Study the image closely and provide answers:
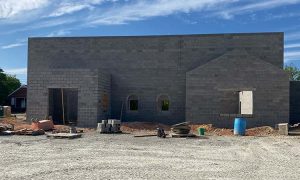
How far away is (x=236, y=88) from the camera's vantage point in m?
24.7

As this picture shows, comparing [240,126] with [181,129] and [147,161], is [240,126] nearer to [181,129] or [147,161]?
[181,129]

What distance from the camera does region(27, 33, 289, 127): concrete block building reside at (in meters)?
24.5

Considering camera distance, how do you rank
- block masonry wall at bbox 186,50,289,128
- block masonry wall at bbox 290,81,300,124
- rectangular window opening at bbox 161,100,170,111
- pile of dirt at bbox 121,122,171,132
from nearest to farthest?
Answer: pile of dirt at bbox 121,122,171,132 → block masonry wall at bbox 186,50,289,128 → block masonry wall at bbox 290,81,300,124 → rectangular window opening at bbox 161,100,170,111

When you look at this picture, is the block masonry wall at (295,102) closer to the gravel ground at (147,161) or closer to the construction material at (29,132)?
the gravel ground at (147,161)

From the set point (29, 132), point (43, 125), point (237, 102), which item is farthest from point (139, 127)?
point (237, 102)

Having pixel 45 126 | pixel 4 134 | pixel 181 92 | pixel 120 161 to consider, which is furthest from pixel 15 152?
pixel 181 92

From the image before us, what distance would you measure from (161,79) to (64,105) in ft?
24.2

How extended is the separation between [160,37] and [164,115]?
206 inches

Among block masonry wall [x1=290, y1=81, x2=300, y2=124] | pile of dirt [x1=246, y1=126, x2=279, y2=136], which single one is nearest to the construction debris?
pile of dirt [x1=246, y1=126, x2=279, y2=136]

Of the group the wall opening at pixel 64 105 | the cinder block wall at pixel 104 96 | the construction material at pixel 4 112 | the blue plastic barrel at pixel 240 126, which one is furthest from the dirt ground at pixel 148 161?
the construction material at pixel 4 112

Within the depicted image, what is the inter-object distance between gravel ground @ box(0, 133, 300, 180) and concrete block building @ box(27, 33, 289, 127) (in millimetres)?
8324

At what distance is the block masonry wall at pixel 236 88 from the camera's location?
24.3 meters

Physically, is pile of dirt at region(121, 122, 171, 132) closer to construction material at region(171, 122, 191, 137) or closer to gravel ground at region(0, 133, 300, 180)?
construction material at region(171, 122, 191, 137)

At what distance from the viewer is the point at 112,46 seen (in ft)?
92.9
